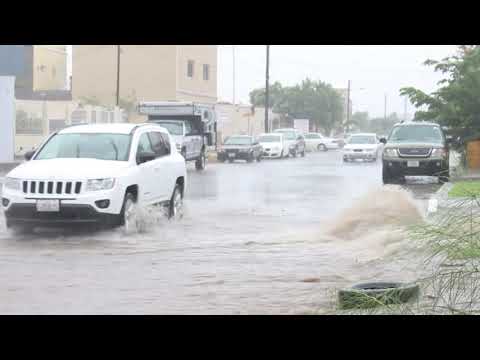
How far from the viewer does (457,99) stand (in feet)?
98.9

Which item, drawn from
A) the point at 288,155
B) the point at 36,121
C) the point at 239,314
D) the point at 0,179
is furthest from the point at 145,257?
the point at 288,155

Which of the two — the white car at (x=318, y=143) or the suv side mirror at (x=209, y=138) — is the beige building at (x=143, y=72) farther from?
the suv side mirror at (x=209, y=138)

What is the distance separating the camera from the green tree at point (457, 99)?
2967cm

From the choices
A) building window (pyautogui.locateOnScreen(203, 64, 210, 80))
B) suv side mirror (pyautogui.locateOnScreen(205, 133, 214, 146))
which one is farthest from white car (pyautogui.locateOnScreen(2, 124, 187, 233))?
building window (pyautogui.locateOnScreen(203, 64, 210, 80))

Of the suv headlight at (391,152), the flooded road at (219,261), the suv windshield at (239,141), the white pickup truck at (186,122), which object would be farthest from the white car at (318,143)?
the flooded road at (219,261)

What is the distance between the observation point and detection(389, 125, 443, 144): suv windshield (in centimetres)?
2670

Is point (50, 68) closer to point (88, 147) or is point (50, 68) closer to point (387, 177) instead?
point (387, 177)

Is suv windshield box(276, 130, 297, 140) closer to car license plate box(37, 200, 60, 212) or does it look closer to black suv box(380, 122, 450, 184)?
black suv box(380, 122, 450, 184)

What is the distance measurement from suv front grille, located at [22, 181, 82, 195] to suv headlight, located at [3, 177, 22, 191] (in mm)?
173

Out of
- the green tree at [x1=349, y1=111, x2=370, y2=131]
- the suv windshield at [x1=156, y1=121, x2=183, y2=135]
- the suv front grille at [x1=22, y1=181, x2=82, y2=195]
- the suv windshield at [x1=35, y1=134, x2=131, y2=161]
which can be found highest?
the green tree at [x1=349, y1=111, x2=370, y2=131]

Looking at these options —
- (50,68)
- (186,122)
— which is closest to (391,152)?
(186,122)

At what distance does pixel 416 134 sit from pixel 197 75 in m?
36.8

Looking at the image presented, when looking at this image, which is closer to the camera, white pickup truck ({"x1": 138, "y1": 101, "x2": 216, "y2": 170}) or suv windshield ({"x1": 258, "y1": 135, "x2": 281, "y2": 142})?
white pickup truck ({"x1": 138, "y1": 101, "x2": 216, "y2": 170})

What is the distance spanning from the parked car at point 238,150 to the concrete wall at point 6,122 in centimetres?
1172
